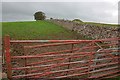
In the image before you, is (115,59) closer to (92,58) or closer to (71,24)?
(92,58)

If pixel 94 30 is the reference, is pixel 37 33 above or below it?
below

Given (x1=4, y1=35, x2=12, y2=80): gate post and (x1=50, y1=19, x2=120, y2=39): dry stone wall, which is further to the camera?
(x1=50, y1=19, x2=120, y2=39): dry stone wall

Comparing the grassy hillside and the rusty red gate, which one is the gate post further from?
the grassy hillside

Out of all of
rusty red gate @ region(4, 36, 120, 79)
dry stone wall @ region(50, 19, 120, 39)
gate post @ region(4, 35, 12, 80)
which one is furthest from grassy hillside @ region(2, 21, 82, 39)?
gate post @ region(4, 35, 12, 80)

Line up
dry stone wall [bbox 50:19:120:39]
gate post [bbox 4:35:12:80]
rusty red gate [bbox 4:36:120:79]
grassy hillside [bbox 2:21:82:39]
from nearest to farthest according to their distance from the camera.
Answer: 1. gate post [bbox 4:35:12:80]
2. rusty red gate [bbox 4:36:120:79]
3. dry stone wall [bbox 50:19:120:39]
4. grassy hillside [bbox 2:21:82:39]

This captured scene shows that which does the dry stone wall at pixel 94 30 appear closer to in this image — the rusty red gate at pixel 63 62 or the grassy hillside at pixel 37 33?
the grassy hillside at pixel 37 33

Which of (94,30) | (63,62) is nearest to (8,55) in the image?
(63,62)

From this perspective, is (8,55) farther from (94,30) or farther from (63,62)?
(94,30)

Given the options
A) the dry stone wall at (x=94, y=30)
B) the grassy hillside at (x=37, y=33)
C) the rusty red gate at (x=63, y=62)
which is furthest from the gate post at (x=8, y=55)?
the grassy hillside at (x=37, y=33)

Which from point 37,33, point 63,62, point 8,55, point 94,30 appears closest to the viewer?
point 8,55

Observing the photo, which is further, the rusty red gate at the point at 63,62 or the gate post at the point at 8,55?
the rusty red gate at the point at 63,62

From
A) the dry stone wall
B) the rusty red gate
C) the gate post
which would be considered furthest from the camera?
the dry stone wall

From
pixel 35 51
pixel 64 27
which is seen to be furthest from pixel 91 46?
pixel 64 27

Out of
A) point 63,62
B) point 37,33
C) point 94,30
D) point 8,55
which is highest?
point 94,30
